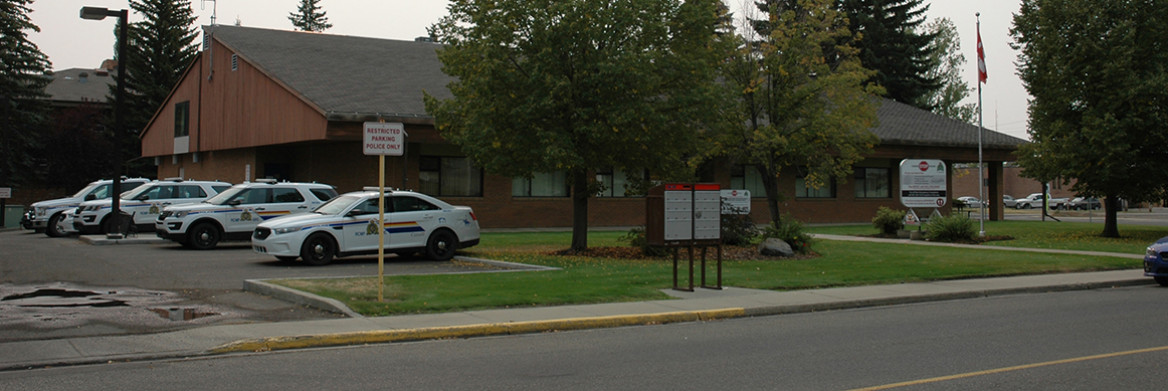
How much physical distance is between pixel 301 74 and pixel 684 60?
1907 centimetres

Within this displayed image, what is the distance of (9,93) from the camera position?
54.9 m

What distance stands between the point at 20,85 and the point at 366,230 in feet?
157

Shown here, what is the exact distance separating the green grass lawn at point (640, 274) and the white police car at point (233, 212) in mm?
4929

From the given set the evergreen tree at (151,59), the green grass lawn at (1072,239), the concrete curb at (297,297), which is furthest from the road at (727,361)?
the evergreen tree at (151,59)

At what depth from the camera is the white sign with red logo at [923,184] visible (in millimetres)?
30984

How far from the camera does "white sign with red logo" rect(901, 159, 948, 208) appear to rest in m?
31.0

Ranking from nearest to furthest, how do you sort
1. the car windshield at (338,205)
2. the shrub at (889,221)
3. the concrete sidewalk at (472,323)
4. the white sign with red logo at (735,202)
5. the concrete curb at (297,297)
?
the concrete sidewalk at (472,323)
the concrete curb at (297,297)
the car windshield at (338,205)
the white sign with red logo at (735,202)
the shrub at (889,221)

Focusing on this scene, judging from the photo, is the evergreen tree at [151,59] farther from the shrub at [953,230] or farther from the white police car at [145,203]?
the shrub at [953,230]

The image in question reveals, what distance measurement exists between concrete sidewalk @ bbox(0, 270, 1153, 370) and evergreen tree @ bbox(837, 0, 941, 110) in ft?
147

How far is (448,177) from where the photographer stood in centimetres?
3481

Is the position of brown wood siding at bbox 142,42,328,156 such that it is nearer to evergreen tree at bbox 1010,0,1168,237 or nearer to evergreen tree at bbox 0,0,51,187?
evergreen tree at bbox 0,0,51,187

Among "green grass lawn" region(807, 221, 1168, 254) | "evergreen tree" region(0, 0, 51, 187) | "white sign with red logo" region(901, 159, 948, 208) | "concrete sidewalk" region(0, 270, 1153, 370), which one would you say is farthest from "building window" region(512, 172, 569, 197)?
"evergreen tree" region(0, 0, 51, 187)

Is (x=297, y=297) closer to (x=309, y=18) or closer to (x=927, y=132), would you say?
(x=927, y=132)

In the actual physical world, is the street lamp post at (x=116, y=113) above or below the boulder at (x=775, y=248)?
above
